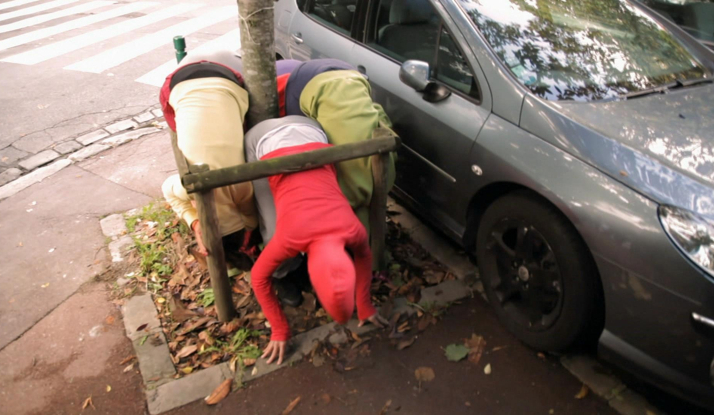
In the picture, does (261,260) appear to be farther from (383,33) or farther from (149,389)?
(383,33)

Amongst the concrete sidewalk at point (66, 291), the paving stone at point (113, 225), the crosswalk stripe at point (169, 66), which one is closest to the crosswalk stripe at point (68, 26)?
the crosswalk stripe at point (169, 66)

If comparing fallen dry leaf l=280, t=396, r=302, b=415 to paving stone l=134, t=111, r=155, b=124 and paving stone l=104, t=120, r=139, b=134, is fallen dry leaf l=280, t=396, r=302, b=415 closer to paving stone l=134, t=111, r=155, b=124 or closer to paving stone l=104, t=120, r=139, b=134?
paving stone l=104, t=120, r=139, b=134

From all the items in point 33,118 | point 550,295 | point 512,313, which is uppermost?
point 550,295

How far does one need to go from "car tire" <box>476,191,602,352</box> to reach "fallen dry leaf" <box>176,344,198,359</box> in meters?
1.77

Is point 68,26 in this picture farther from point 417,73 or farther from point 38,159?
point 417,73

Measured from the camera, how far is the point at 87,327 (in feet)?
11.3

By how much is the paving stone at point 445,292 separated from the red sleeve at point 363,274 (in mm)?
412

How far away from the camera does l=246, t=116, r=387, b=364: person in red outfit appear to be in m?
2.46

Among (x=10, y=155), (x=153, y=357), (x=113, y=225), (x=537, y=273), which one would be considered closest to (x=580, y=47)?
(x=537, y=273)

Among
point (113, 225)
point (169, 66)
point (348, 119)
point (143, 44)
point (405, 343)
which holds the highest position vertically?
point (348, 119)

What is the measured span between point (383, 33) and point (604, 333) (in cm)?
252

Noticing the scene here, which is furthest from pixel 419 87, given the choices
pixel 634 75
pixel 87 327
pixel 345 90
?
pixel 87 327

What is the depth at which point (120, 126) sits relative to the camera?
6.18m

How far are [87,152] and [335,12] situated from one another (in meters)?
2.99
